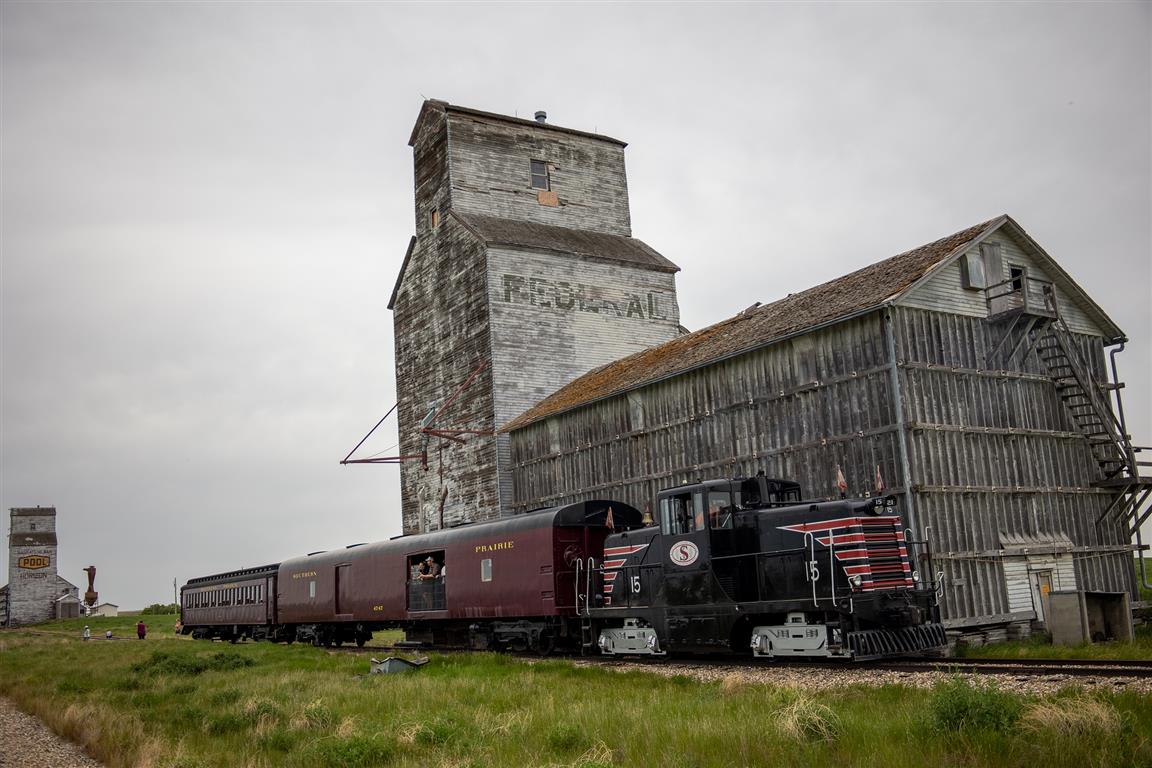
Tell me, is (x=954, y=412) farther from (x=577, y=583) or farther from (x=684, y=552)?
(x=577, y=583)

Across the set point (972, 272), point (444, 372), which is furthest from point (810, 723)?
point (444, 372)

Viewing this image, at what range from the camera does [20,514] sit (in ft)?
232

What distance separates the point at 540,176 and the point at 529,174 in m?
0.58

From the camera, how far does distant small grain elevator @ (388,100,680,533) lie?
1467 inches

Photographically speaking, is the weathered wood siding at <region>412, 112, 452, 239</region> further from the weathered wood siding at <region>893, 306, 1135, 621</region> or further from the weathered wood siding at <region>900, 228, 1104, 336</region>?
the weathered wood siding at <region>893, 306, 1135, 621</region>

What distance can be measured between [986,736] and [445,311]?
33.0 meters

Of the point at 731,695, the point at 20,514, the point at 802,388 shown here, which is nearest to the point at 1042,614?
the point at 802,388

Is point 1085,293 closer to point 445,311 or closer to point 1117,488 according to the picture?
point 1117,488

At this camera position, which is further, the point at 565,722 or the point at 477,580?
the point at 477,580

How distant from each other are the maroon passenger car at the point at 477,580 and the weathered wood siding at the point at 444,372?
6478 millimetres

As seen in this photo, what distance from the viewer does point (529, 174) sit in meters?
42.1

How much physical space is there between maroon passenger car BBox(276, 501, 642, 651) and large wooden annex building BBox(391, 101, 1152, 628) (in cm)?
466

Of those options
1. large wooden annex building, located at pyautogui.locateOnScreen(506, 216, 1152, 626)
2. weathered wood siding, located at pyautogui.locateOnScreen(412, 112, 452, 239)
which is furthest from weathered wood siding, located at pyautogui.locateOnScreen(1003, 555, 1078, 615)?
weathered wood siding, located at pyautogui.locateOnScreen(412, 112, 452, 239)

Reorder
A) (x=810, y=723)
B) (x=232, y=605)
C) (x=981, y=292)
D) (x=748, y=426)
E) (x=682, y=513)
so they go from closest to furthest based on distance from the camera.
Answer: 1. (x=810, y=723)
2. (x=682, y=513)
3. (x=981, y=292)
4. (x=748, y=426)
5. (x=232, y=605)
